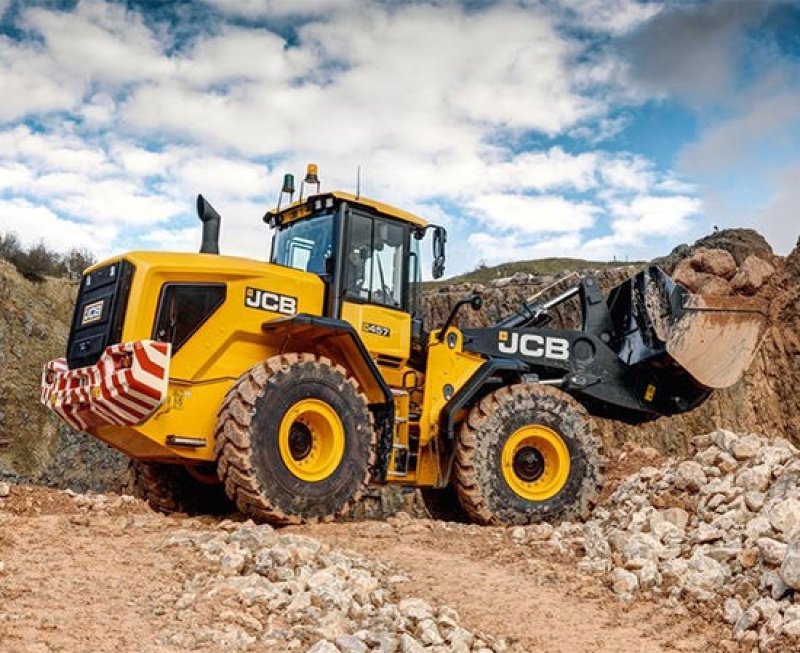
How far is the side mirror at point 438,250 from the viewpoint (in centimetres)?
880

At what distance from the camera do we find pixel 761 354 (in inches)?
613

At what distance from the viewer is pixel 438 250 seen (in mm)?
8977

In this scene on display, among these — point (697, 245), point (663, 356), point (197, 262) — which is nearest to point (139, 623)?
point (197, 262)

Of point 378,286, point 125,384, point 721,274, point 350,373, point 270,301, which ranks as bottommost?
point 125,384

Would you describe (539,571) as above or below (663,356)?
below

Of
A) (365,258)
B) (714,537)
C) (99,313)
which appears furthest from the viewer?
(365,258)

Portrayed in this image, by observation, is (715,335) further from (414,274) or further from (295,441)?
(295,441)

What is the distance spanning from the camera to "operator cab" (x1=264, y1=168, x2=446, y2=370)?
8.25m

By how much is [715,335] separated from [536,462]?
2409 mm

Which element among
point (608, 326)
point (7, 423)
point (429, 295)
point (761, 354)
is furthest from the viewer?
point (7, 423)

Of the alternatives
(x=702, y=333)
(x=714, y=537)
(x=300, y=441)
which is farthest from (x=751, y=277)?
(x=300, y=441)

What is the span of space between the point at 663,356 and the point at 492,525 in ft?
8.86

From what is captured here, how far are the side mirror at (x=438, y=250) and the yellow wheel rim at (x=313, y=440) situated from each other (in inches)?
84.0

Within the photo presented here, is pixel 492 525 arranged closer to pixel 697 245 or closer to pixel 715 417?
pixel 715 417
